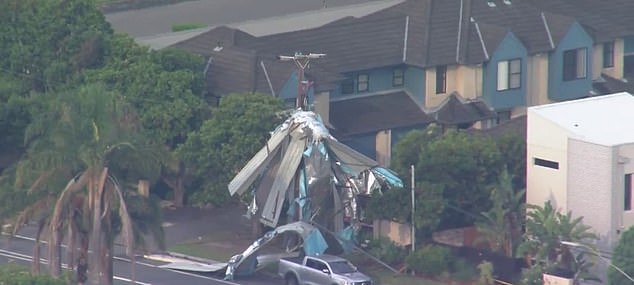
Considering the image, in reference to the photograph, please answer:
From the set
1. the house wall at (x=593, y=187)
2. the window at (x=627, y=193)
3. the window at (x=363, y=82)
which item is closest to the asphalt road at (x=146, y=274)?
the house wall at (x=593, y=187)

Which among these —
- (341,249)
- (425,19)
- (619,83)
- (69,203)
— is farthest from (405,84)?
(69,203)

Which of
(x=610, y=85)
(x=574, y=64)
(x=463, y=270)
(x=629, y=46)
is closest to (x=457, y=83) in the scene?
(x=574, y=64)

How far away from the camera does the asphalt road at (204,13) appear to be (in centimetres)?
11512

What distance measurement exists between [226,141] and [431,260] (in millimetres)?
10662

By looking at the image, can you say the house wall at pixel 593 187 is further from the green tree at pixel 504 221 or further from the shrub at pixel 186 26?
the shrub at pixel 186 26

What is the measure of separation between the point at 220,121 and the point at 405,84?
1342cm

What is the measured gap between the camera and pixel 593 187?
78250 millimetres

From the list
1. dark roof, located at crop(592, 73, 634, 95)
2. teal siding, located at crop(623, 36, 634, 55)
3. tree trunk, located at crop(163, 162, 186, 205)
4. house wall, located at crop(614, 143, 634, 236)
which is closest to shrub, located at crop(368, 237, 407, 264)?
house wall, located at crop(614, 143, 634, 236)

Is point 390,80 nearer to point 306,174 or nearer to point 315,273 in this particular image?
point 306,174

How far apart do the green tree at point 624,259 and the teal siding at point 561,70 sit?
2387cm

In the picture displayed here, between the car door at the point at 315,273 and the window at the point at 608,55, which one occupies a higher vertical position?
the window at the point at 608,55

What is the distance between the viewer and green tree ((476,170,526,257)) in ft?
258

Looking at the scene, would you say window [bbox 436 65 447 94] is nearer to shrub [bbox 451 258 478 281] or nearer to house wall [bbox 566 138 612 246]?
house wall [bbox 566 138 612 246]

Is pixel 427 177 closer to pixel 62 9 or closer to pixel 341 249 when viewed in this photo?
pixel 341 249
